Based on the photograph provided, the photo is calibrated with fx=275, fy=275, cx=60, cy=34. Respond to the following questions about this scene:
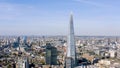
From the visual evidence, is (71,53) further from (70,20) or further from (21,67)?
(21,67)

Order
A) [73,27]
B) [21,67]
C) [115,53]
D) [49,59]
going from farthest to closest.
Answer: [115,53] → [49,59] → [73,27] → [21,67]

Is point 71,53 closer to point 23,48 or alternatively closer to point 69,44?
point 69,44

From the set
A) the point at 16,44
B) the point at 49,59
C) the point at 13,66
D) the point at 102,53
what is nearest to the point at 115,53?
the point at 102,53

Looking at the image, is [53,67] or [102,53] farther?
[102,53]

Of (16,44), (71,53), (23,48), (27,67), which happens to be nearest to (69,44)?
(71,53)

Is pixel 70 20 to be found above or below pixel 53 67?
above

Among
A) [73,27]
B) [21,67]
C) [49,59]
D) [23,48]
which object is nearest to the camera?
[21,67]

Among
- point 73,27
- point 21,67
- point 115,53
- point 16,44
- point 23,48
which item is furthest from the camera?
point 16,44

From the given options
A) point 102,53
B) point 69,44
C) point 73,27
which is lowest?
point 102,53

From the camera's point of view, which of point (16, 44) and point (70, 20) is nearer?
point (70, 20)
